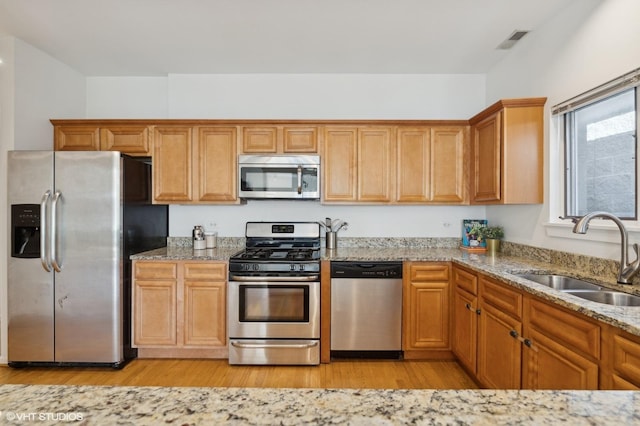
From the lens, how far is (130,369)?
2900mm

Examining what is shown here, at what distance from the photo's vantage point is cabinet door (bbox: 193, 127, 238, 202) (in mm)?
3373

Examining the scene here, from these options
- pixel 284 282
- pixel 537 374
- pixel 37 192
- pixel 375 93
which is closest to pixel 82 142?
pixel 37 192

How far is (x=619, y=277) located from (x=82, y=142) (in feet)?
14.6

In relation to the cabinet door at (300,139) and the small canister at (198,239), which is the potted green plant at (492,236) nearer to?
the cabinet door at (300,139)

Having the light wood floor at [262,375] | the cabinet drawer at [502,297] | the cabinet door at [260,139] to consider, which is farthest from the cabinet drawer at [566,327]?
the cabinet door at [260,139]

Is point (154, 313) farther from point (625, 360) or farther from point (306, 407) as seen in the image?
point (625, 360)

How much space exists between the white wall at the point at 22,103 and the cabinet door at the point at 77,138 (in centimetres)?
8

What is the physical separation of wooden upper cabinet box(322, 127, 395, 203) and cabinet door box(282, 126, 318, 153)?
120mm

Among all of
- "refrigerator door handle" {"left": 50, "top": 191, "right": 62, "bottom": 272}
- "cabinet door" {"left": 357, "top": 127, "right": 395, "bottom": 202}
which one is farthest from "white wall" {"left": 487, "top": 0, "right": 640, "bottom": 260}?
"refrigerator door handle" {"left": 50, "top": 191, "right": 62, "bottom": 272}

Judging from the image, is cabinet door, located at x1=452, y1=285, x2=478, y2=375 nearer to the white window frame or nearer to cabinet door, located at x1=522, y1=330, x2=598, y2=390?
cabinet door, located at x1=522, y1=330, x2=598, y2=390

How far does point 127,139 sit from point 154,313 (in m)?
1.73

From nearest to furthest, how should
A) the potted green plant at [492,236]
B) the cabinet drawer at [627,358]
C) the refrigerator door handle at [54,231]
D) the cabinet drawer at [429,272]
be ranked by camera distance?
1. the cabinet drawer at [627,358]
2. the refrigerator door handle at [54,231]
3. the cabinet drawer at [429,272]
4. the potted green plant at [492,236]

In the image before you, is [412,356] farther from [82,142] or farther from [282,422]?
[82,142]

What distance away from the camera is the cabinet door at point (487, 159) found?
2795 millimetres
